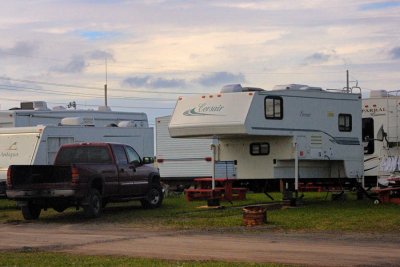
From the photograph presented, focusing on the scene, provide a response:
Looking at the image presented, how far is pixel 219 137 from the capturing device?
20.8 meters

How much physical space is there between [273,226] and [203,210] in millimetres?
4117

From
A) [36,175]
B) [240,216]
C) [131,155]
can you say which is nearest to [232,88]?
[131,155]

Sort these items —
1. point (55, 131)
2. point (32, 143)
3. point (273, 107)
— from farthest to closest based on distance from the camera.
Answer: point (55, 131) < point (32, 143) < point (273, 107)

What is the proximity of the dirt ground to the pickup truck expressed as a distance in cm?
166

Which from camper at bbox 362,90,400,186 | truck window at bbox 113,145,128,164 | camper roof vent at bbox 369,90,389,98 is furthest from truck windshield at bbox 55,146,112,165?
camper roof vent at bbox 369,90,389,98

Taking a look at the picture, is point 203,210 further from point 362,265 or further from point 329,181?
point 362,265

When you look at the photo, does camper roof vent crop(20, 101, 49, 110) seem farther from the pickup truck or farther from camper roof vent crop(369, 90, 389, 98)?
camper roof vent crop(369, 90, 389, 98)

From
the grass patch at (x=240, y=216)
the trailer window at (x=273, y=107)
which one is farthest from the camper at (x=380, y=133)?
the trailer window at (x=273, y=107)

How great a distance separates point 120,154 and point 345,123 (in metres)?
6.57

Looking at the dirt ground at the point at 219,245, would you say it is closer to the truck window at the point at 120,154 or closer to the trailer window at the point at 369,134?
the truck window at the point at 120,154

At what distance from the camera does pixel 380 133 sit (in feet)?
79.4

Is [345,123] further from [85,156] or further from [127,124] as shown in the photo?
[127,124]

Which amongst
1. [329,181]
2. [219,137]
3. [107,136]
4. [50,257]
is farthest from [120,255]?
[107,136]

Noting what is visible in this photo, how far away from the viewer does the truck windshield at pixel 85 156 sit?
19.8 metres
